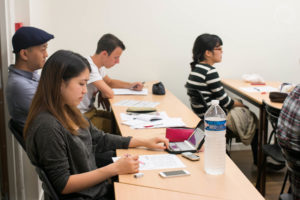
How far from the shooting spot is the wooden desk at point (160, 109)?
2.20 meters

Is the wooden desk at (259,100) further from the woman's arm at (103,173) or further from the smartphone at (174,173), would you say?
the woman's arm at (103,173)

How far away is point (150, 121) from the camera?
2.42 metres

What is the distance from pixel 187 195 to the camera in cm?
140

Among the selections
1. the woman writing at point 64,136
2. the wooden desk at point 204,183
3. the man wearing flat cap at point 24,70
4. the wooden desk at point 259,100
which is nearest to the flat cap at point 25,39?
the man wearing flat cap at point 24,70

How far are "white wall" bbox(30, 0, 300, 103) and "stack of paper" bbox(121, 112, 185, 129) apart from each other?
1477mm

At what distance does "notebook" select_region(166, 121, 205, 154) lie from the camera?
1843 mm

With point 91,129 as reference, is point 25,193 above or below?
below

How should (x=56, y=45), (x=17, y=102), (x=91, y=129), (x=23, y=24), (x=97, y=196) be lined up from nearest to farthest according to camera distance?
(x=97, y=196), (x=91, y=129), (x=17, y=102), (x=23, y=24), (x=56, y=45)

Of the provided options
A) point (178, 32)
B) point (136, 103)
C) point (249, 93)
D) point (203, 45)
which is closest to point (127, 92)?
point (136, 103)

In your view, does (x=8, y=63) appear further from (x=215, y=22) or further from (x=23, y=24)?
(x=215, y=22)

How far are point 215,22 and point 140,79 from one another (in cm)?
105

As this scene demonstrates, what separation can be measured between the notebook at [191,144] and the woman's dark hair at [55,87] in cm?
55

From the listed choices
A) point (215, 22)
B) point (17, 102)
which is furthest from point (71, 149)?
point (215, 22)

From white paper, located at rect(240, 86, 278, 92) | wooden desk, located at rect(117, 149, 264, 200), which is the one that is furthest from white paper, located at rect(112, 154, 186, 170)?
white paper, located at rect(240, 86, 278, 92)
